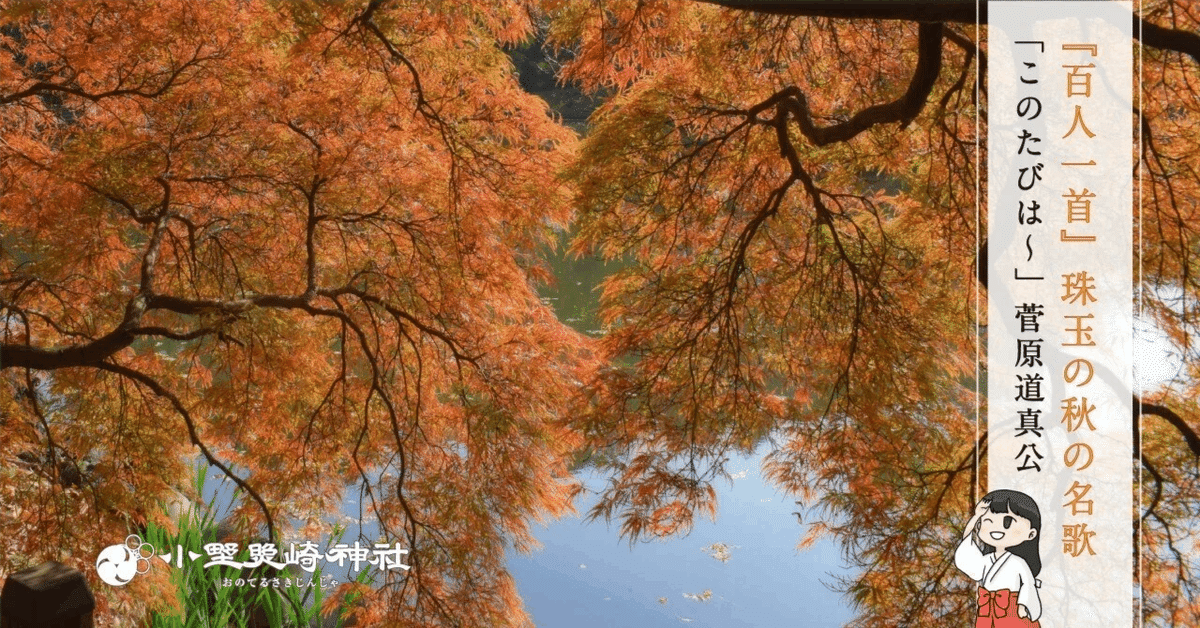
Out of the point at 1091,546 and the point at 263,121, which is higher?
the point at 263,121

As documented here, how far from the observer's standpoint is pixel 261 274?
12.6 ft

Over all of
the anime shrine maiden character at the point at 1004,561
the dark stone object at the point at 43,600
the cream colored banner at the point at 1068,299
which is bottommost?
the dark stone object at the point at 43,600

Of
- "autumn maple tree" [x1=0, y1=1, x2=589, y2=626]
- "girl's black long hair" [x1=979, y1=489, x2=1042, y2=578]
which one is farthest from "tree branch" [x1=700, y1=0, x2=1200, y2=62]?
"autumn maple tree" [x1=0, y1=1, x2=589, y2=626]

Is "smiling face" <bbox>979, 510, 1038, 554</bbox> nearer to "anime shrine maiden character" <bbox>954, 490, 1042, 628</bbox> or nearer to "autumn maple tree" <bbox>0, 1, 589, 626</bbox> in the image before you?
"anime shrine maiden character" <bbox>954, 490, 1042, 628</bbox>

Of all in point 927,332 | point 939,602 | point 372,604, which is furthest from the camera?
point 372,604

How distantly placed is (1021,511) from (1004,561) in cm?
14

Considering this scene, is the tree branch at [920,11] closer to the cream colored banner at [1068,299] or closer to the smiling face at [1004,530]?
the cream colored banner at [1068,299]

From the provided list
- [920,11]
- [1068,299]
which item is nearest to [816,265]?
[1068,299]

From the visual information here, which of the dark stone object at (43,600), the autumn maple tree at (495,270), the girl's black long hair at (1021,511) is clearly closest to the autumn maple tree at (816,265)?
the autumn maple tree at (495,270)

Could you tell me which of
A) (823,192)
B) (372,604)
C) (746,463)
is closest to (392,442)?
(372,604)

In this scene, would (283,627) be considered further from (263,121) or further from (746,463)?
(746,463)

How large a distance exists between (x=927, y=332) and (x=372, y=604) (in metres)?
2.14

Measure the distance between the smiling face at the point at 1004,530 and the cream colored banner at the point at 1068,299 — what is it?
0.17m

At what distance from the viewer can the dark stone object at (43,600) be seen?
3.60 ft
